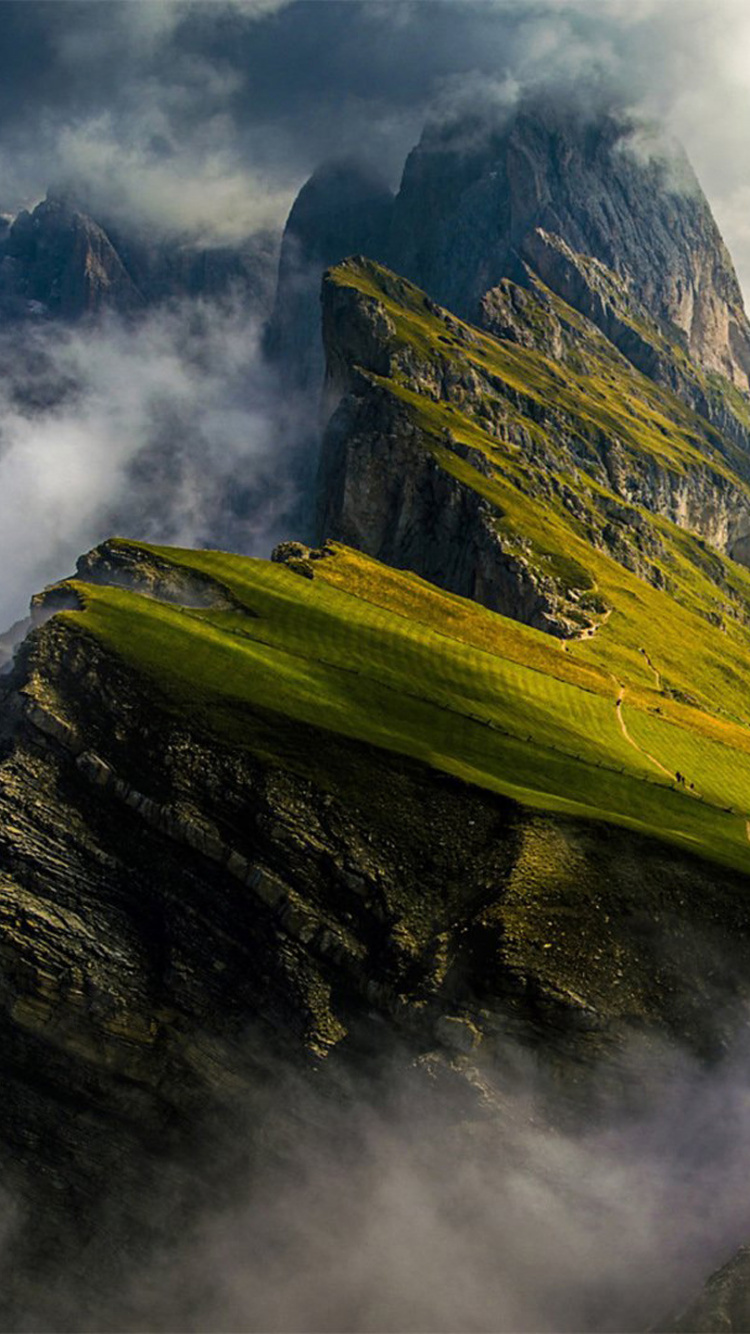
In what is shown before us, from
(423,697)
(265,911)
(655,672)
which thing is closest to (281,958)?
(265,911)

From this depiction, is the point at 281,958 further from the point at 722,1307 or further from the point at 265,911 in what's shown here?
the point at 722,1307

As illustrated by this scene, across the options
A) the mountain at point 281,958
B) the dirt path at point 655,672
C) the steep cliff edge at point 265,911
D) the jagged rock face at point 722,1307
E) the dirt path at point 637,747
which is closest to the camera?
the jagged rock face at point 722,1307

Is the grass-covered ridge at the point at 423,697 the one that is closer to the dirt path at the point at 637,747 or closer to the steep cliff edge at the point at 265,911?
the dirt path at the point at 637,747

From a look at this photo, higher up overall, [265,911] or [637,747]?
[637,747]

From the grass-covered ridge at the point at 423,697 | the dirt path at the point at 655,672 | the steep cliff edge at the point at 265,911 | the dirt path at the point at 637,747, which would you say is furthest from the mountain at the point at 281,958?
the dirt path at the point at 655,672

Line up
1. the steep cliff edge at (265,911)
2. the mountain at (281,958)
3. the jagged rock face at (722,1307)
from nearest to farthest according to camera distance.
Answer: the jagged rock face at (722,1307) < the mountain at (281,958) < the steep cliff edge at (265,911)

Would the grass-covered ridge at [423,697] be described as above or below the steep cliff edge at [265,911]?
above
